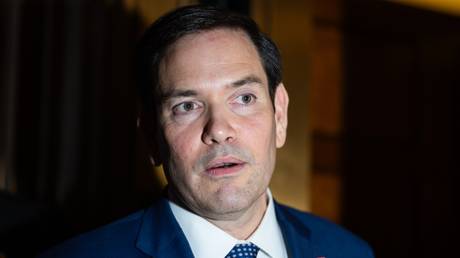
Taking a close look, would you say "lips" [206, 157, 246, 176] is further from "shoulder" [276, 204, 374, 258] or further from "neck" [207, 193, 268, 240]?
"shoulder" [276, 204, 374, 258]

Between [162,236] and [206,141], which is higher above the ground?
[206,141]

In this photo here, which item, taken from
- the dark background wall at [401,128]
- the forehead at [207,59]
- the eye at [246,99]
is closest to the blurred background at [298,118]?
the dark background wall at [401,128]

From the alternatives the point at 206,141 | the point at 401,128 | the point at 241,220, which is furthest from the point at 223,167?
the point at 401,128

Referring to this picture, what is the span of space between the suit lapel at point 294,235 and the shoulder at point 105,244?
0.36 m

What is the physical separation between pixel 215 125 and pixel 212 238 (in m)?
0.27

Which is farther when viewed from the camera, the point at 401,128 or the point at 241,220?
the point at 401,128

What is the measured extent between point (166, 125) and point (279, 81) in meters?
0.32

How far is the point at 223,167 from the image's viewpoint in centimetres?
157

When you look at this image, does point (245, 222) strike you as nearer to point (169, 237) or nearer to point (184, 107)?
point (169, 237)

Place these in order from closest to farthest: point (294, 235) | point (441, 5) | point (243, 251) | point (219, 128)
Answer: point (219, 128) < point (243, 251) < point (294, 235) < point (441, 5)

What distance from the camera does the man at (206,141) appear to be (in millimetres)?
1575

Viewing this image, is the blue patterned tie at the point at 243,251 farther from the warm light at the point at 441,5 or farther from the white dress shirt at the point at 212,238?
the warm light at the point at 441,5

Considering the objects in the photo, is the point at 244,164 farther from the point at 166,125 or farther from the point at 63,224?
the point at 63,224

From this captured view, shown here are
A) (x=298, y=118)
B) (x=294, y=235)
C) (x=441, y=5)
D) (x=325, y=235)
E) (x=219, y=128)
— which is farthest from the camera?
(x=441, y=5)
